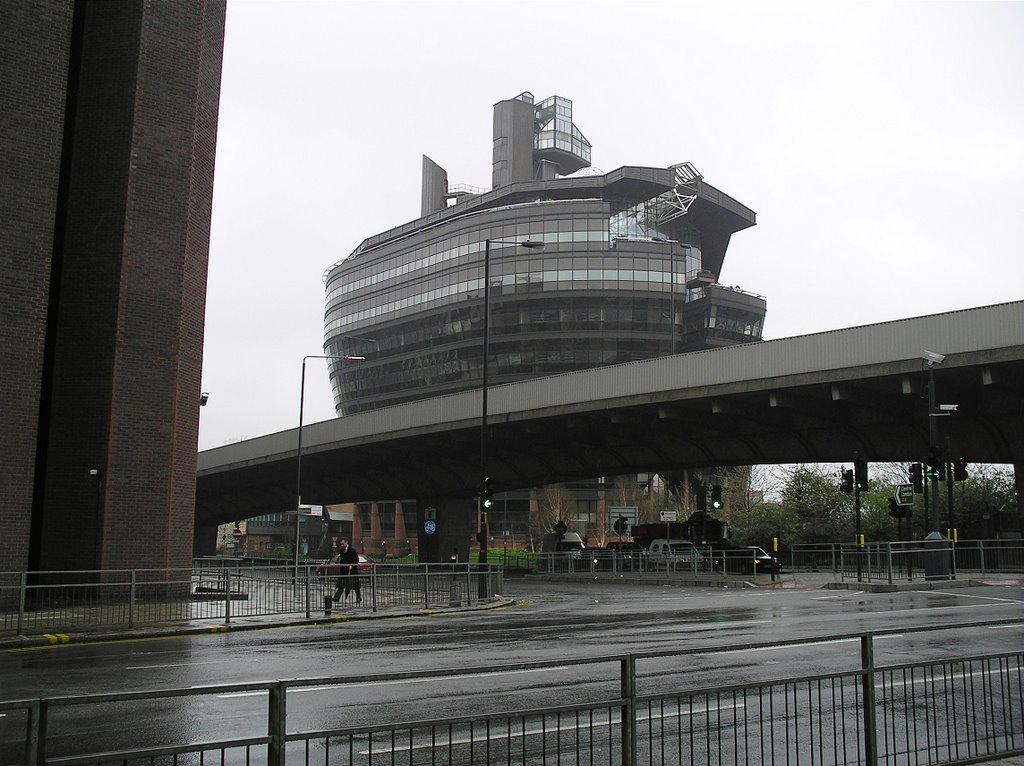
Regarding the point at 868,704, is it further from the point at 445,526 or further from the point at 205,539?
the point at 205,539

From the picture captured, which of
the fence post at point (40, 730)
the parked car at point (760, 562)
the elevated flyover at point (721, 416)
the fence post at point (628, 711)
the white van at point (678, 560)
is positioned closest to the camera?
the fence post at point (40, 730)

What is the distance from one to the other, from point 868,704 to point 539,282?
338 feet

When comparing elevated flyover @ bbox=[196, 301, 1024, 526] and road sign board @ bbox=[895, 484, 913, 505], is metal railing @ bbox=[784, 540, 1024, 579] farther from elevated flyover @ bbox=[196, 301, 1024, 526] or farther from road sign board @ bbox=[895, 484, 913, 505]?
elevated flyover @ bbox=[196, 301, 1024, 526]

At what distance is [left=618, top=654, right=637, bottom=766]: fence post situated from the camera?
19.5ft

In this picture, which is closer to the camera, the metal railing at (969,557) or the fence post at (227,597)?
the fence post at (227,597)

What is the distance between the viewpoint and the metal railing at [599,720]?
6027 mm

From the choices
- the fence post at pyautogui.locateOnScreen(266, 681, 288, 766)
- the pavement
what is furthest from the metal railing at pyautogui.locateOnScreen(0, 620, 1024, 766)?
the pavement

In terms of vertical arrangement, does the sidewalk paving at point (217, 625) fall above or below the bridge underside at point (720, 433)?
below

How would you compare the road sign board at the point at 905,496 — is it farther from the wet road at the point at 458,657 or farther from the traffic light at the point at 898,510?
the wet road at the point at 458,657

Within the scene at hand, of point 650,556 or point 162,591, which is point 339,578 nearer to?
point 162,591

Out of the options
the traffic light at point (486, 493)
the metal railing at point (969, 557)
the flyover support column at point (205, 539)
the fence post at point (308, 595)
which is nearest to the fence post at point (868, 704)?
the fence post at point (308, 595)

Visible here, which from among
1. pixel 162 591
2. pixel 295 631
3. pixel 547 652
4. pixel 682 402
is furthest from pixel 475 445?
pixel 547 652

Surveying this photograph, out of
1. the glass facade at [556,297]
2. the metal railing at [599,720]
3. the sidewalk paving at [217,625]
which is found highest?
the glass facade at [556,297]

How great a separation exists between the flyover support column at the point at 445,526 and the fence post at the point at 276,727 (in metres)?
53.6
